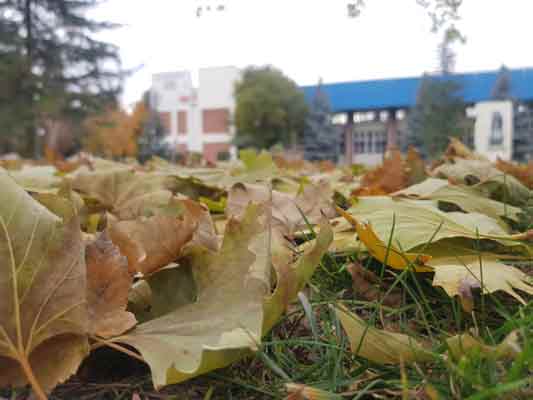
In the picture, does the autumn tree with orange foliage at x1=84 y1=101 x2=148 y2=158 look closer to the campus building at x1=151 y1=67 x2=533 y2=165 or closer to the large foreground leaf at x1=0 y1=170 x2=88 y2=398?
the campus building at x1=151 y1=67 x2=533 y2=165

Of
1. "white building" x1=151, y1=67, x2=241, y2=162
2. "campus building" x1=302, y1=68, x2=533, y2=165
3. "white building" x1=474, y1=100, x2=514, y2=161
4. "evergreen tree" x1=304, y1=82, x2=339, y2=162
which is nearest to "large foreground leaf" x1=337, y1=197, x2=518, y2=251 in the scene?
"campus building" x1=302, y1=68, x2=533, y2=165

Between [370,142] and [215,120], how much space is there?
34.8 feet

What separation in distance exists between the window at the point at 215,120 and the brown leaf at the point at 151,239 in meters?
35.2

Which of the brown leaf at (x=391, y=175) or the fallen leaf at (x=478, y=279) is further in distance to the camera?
the brown leaf at (x=391, y=175)

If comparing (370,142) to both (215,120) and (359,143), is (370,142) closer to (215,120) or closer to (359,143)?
(359,143)

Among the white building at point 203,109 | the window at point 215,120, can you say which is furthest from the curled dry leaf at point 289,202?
the window at point 215,120

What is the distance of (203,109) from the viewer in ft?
119

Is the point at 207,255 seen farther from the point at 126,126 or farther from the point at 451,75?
the point at 126,126

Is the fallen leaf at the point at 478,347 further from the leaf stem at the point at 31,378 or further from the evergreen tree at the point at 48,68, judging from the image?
the evergreen tree at the point at 48,68

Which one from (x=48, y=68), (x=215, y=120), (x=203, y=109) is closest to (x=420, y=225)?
(x=48, y=68)

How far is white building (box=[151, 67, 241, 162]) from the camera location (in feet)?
117

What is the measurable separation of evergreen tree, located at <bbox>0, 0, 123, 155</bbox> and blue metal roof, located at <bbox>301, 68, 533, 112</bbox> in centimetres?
1360

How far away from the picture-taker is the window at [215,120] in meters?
35.7

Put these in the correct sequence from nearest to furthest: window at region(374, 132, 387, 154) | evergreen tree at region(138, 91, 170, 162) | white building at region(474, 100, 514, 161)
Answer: white building at region(474, 100, 514, 161), evergreen tree at region(138, 91, 170, 162), window at region(374, 132, 387, 154)
